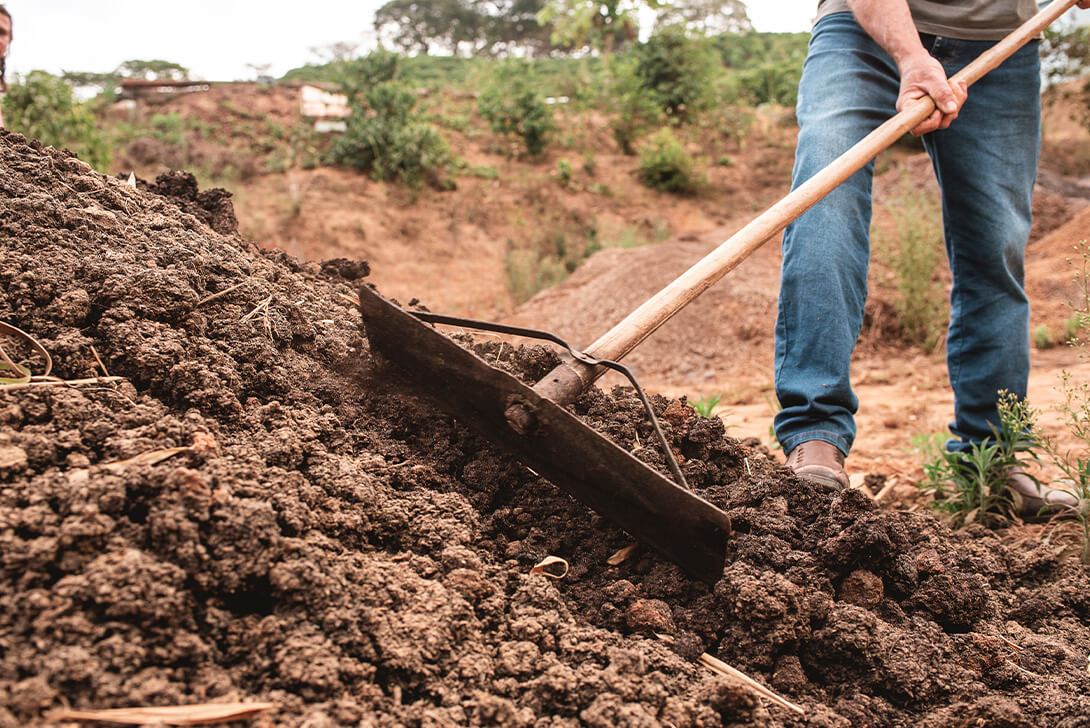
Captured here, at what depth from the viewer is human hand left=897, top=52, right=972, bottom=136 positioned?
216 centimetres

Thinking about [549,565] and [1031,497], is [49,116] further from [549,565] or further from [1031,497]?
[1031,497]

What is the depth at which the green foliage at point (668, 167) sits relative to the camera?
11859 millimetres

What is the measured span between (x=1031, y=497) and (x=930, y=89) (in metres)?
1.46

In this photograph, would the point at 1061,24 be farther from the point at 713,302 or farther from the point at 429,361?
the point at 429,361

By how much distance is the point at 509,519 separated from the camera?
163cm

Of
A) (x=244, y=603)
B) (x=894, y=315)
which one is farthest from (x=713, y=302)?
(x=244, y=603)

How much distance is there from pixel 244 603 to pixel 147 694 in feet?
0.78

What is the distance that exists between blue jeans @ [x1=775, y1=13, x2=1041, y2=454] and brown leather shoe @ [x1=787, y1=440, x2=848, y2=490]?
0.04m

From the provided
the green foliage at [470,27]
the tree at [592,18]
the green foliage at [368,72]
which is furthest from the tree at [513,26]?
the green foliage at [368,72]

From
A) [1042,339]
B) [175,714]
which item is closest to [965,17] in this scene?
[175,714]

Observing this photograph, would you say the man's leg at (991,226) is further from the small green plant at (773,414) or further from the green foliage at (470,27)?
the green foliage at (470,27)

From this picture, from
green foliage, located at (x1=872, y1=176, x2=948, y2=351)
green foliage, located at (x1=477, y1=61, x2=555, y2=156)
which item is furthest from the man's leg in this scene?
green foliage, located at (x1=477, y1=61, x2=555, y2=156)

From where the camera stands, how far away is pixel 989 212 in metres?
2.45

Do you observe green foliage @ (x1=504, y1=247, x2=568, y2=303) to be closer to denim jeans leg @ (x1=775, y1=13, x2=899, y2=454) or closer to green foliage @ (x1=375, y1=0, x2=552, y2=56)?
denim jeans leg @ (x1=775, y1=13, x2=899, y2=454)
